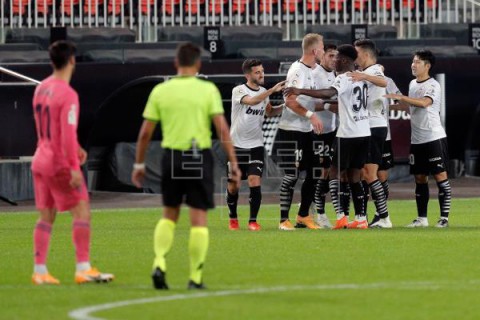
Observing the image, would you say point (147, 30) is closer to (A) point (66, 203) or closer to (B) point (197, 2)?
(B) point (197, 2)

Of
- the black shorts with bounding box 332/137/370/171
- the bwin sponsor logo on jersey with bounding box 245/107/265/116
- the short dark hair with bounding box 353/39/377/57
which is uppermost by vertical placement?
the short dark hair with bounding box 353/39/377/57

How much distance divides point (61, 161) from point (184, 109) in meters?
1.24

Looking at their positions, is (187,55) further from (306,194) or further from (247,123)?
(306,194)

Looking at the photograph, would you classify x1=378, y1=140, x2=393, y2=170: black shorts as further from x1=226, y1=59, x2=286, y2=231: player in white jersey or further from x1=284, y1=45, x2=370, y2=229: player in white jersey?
x1=226, y1=59, x2=286, y2=231: player in white jersey

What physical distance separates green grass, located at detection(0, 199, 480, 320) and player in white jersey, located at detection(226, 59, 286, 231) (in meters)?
0.41

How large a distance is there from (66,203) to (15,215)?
407 inches

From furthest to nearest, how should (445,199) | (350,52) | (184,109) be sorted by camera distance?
(445,199)
(350,52)
(184,109)

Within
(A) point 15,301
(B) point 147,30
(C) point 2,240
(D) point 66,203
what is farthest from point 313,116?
(B) point 147,30

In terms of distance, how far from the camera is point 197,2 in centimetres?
3052

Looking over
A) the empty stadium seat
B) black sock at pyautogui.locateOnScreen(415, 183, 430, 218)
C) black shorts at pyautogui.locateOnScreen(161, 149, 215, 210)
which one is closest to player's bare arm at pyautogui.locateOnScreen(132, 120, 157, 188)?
black shorts at pyautogui.locateOnScreen(161, 149, 215, 210)

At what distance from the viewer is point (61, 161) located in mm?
12211

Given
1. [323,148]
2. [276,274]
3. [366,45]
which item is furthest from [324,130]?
[276,274]

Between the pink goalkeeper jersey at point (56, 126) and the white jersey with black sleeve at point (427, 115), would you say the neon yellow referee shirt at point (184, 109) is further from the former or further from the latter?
the white jersey with black sleeve at point (427, 115)

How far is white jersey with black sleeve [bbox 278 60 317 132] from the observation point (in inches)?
712
